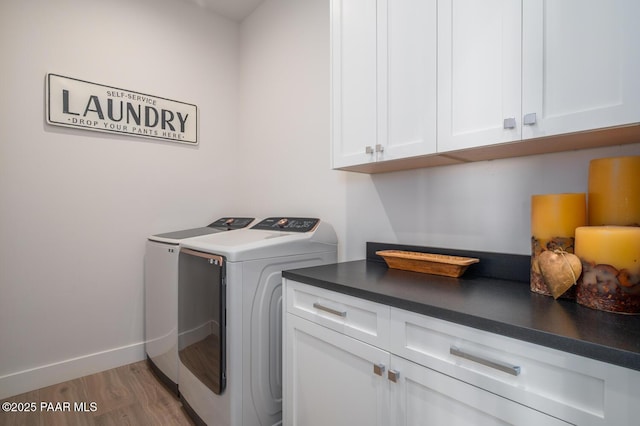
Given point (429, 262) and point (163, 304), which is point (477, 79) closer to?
point (429, 262)

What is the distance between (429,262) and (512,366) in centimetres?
66

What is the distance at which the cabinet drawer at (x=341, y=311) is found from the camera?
107 centimetres

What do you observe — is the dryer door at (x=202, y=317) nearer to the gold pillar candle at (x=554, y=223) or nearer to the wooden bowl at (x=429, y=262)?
the wooden bowl at (x=429, y=262)

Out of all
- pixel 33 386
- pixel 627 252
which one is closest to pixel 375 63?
pixel 627 252

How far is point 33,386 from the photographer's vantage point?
6.71 ft

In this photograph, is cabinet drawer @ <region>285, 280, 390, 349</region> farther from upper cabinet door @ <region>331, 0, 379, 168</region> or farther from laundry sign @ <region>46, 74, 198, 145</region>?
laundry sign @ <region>46, 74, 198, 145</region>

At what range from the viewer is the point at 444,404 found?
0.90 meters

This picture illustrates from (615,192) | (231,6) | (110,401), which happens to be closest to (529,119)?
(615,192)

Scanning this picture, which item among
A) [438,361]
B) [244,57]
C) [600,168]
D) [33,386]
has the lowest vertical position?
[33,386]

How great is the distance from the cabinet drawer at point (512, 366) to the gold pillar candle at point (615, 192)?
535 millimetres

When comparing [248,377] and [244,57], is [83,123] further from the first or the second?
[248,377]

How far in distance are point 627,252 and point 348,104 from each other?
114 centimetres

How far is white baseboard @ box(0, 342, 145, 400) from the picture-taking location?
1.98 meters

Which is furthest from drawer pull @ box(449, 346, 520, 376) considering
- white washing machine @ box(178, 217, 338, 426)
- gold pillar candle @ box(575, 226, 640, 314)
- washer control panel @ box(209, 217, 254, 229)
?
washer control panel @ box(209, 217, 254, 229)
